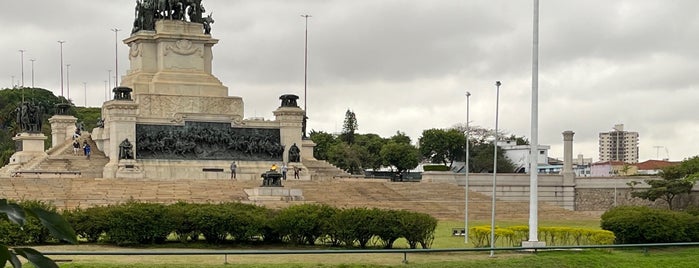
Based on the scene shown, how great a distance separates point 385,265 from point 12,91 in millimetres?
94466

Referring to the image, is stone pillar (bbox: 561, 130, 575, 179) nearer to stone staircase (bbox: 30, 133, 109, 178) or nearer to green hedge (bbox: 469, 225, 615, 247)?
stone staircase (bbox: 30, 133, 109, 178)

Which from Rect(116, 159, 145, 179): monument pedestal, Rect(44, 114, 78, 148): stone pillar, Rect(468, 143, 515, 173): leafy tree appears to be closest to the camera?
Rect(116, 159, 145, 179): monument pedestal

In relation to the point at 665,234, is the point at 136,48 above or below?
above

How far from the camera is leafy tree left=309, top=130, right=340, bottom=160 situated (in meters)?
92.1

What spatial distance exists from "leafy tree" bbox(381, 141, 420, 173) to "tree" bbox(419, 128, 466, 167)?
5474 millimetres

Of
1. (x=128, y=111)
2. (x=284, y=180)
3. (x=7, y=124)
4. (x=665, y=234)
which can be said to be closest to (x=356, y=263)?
(x=665, y=234)

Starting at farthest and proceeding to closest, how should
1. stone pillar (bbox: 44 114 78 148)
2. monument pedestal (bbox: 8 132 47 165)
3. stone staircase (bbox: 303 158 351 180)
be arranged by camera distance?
stone pillar (bbox: 44 114 78 148) < monument pedestal (bbox: 8 132 47 165) < stone staircase (bbox: 303 158 351 180)

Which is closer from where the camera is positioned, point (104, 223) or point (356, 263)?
point (356, 263)

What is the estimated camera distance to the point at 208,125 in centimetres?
5456

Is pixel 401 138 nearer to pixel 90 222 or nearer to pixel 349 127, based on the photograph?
pixel 349 127

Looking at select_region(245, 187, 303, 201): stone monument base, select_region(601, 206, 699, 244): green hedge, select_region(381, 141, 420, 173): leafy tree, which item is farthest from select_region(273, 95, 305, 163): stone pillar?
select_region(381, 141, 420, 173): leafy tree

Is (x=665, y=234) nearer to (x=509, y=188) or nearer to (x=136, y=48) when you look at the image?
(x=509, y=188)

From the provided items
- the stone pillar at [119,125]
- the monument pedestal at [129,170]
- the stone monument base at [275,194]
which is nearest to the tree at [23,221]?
the stone monument base at [275,194]

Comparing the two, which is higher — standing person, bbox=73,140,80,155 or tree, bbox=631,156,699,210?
standing person, bbox=73,140,80,155
